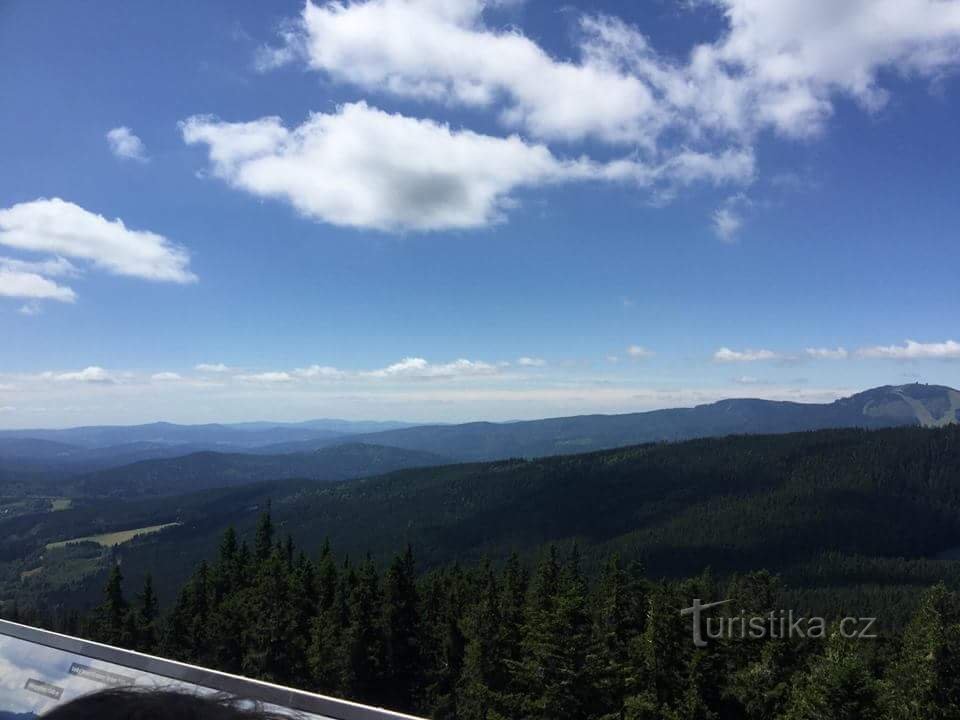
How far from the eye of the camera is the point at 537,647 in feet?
69.6

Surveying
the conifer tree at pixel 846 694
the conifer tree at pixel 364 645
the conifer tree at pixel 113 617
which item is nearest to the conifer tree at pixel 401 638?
the conifer tree at pixel 364 645

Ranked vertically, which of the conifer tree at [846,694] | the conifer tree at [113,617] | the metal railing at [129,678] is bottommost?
the conifer tree at [113,617]

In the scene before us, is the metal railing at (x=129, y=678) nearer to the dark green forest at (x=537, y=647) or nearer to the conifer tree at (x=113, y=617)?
the dark green forest at (x=537, y=647)

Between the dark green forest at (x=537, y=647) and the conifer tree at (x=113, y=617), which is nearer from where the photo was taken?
the dark green forest at (x=537, y=647)

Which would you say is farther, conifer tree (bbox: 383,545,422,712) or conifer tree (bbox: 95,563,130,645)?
conifer tree (bbox: 95,563,130,645)

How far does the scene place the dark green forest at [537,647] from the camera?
20688mm

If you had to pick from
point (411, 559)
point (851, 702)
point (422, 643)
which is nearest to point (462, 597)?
point (422, 643)

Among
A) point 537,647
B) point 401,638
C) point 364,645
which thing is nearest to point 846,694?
point 537,647

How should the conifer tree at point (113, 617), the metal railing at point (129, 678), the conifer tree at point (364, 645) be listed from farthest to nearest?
the conifer tree at point (113, 617) → the conifer tree at point (364, 645) → the metal railing at point (129, 678)

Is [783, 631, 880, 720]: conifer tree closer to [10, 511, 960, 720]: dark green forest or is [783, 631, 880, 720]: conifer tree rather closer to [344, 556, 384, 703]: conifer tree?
[10, 511, 960, 720]: dark green forest

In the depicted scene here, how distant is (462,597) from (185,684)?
38.3 meters

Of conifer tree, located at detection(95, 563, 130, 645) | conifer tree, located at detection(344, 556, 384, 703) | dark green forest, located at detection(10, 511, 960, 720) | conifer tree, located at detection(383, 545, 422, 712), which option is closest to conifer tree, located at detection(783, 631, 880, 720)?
dark green forest, located at detection(10, 511, 960, 720)

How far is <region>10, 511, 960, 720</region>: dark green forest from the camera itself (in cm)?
2069

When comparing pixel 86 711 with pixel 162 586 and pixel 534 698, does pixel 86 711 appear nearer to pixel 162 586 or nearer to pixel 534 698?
pixel 534 698
